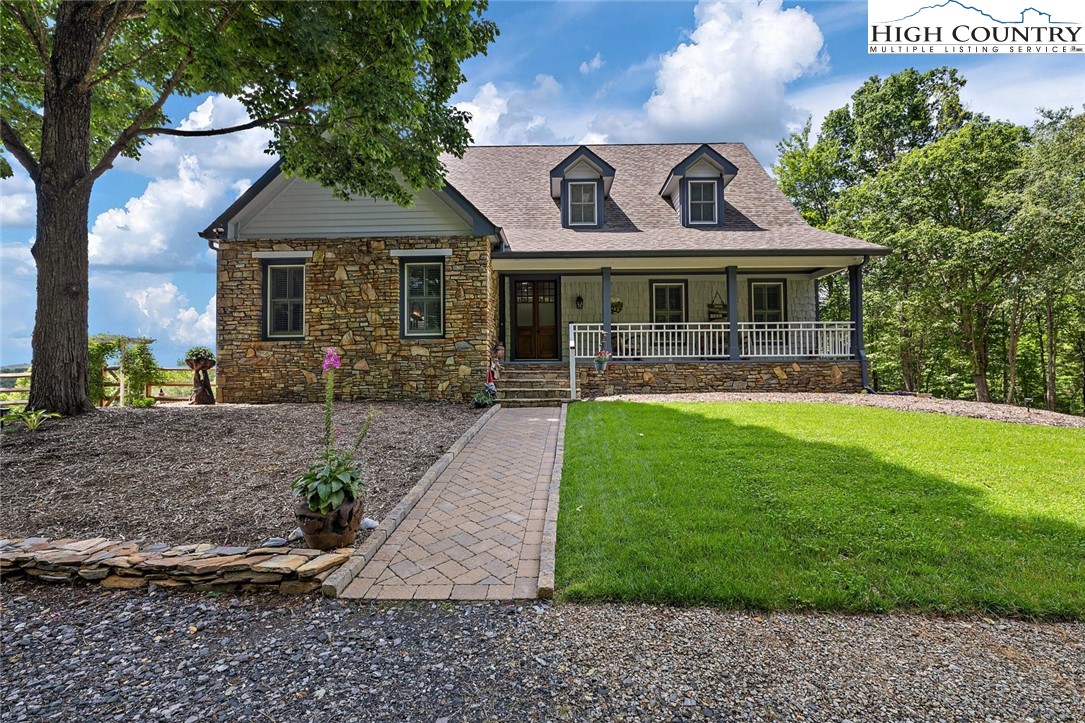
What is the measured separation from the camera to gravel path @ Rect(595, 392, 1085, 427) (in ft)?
26.0

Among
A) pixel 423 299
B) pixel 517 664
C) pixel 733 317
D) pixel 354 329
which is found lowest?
pixel 517 664

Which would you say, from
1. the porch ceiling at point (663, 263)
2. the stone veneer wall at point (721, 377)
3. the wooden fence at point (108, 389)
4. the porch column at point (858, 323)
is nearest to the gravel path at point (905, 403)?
the stone veneer wall at point (721, 377)

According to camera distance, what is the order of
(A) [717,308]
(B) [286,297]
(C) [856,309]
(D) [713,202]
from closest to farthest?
(B) [286,297]
(C) [856,309]
(D) [713,202]
(A) [717,308]

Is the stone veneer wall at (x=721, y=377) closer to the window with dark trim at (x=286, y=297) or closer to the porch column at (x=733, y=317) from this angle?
the porch column at (x=733, y=317)

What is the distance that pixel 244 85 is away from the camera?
21.7ft

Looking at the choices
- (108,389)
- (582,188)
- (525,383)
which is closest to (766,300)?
(582,188)

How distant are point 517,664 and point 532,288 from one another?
37.4ft

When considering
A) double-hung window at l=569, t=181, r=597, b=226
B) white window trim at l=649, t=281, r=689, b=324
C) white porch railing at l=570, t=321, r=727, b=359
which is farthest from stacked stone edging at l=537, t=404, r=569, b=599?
double-hung window at l=569, t=181, r=597, b=226

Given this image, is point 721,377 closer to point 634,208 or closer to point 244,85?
point 634,208

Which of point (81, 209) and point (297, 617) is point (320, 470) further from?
point (81, 209)

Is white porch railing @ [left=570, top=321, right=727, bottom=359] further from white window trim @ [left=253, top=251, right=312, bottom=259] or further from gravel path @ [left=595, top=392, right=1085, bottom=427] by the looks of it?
white window trim @ [left=253, top=251, right=312, bottom=259]

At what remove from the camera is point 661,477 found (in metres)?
4.35

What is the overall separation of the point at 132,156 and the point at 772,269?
15.1 meters

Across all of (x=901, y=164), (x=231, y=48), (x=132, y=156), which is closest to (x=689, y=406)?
(x=231, y=48)
